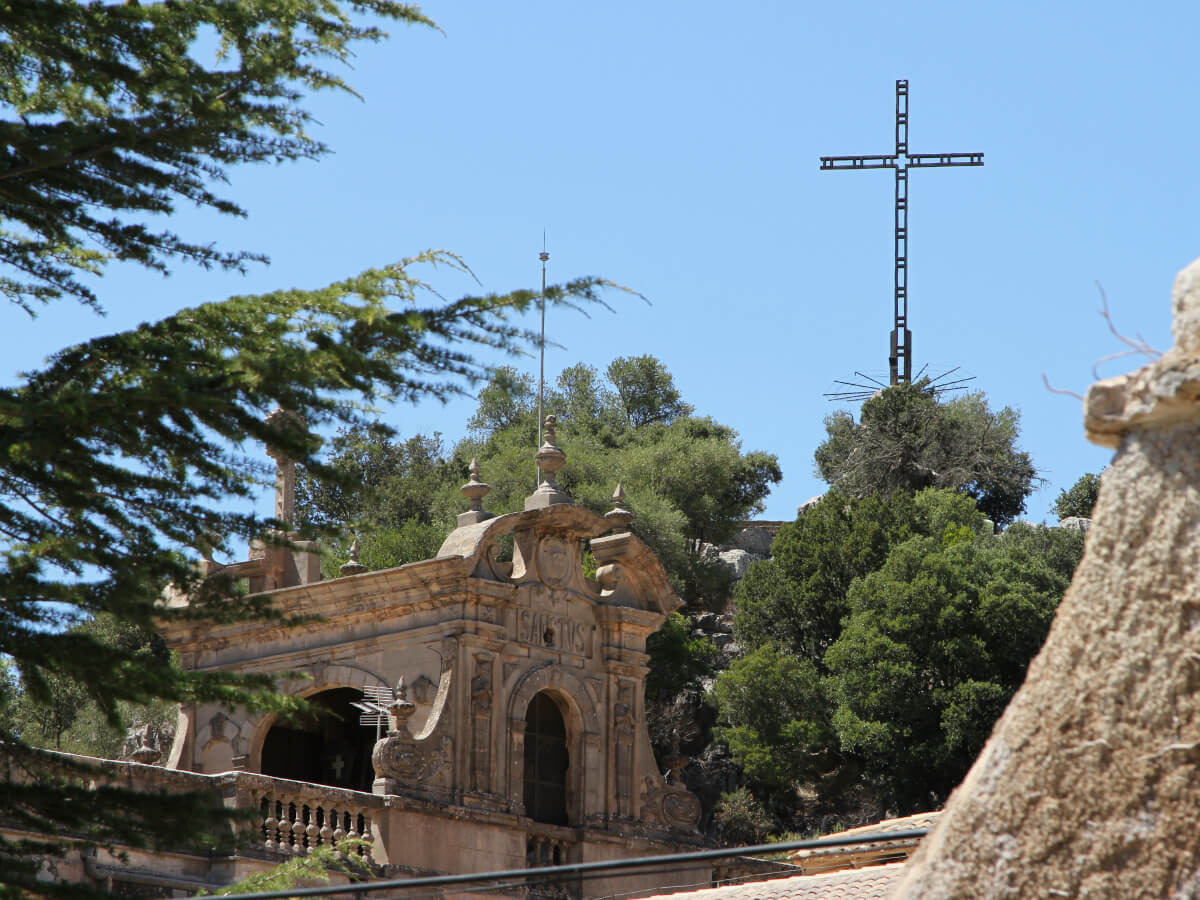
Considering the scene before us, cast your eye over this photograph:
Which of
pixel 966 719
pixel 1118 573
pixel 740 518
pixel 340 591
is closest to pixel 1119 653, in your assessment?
pixel 1118 573

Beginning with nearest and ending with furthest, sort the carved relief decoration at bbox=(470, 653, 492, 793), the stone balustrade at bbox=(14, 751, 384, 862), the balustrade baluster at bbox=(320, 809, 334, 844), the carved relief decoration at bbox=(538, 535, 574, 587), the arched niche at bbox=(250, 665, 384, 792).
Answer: the stone balustrade at bbox=(14, 751, 384, 862) → the balustrade baluster at bbox=(320, 809, 334, 844) → the carved relief decoration at bbox=(470, 653, 492, 793) → the carved relief decoration at bbox=(538, 535, 574, 587) → the arched niche at bbox=(250, 665, 384, 792)

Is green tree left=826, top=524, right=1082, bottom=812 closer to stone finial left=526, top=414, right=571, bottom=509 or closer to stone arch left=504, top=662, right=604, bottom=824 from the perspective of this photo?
stone arch left=504, top=662, right=604, bottom=824

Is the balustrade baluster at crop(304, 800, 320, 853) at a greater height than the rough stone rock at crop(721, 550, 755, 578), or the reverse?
the rough stone rock at crop(721, 550, 755, 578)

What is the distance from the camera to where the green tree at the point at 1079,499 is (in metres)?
55.5

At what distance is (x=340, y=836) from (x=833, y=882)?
6.43 meters

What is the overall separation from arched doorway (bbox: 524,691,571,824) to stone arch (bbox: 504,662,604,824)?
11cm

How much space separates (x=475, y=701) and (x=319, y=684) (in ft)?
7.22

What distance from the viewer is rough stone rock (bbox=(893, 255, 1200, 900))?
6.26 metres

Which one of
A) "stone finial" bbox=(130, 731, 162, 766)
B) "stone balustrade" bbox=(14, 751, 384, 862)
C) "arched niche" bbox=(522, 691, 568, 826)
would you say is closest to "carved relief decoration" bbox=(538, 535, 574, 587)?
"arched niche" bbox=(522, 691, 568, 826)

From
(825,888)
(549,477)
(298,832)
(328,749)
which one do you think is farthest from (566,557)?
(825,888)

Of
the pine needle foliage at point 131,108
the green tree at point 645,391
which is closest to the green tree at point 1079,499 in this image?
the green tree at point 645,391

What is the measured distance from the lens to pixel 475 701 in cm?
2447

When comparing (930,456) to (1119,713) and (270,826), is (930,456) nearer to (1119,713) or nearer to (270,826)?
(270,826)

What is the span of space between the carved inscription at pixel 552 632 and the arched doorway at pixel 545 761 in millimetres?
749
